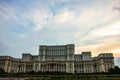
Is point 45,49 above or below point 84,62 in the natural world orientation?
above

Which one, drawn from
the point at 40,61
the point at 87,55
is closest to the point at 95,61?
the point at 87,55

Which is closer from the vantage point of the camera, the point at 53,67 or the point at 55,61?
the point at 55,61

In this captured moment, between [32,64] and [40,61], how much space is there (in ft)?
30.7

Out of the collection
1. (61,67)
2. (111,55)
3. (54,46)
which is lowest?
(61,67)

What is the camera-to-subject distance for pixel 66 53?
13525cm

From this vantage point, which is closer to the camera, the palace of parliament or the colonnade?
the palace of parliament

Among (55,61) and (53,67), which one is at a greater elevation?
(55,61)

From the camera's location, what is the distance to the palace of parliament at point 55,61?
422 ft

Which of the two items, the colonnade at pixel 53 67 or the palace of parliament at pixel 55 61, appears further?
the colonnade at pixel 53 67

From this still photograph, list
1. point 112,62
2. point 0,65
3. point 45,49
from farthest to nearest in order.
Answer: point 45,49
point 0,65
point 112,62

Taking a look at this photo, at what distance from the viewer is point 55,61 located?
131 m

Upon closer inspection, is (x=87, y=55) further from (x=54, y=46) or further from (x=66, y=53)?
(x=54, y=46)

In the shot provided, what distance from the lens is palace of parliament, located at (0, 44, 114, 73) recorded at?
422ft

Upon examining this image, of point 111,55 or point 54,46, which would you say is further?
point 54,46
